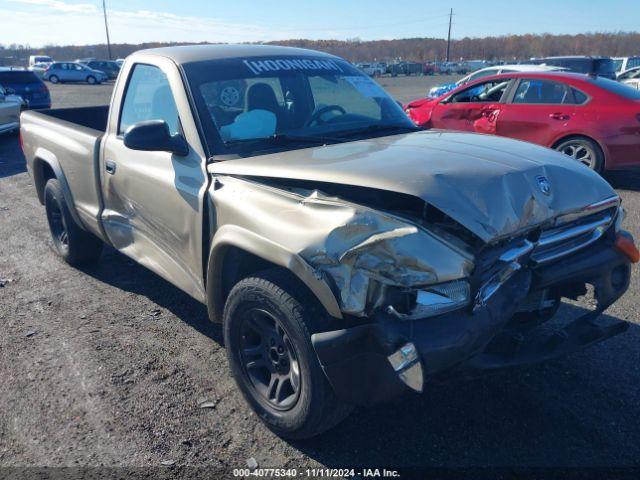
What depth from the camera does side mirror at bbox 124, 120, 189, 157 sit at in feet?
10.5

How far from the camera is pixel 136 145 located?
3.23m

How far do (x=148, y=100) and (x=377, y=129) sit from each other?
5.35 ft

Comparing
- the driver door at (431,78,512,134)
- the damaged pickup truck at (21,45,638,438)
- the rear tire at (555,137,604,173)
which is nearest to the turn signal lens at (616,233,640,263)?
the damaged pickup truck at (21,45,638,438)

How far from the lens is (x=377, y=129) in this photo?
393 cm

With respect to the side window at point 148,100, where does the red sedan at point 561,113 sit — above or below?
below

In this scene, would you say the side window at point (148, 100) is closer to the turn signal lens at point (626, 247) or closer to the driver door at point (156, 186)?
the driver door at point (156, 186)

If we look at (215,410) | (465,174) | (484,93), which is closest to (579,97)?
(484,93)

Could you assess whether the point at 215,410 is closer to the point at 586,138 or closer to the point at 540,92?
the point at 586,138

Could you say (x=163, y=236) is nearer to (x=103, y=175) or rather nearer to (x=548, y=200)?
(x=103, y=175)

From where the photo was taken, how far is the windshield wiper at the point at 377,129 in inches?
148

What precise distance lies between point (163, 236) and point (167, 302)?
44.4 inches

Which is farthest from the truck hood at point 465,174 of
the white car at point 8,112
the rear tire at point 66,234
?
the white car at point 8,112

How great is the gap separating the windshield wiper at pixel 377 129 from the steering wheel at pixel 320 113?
187mm

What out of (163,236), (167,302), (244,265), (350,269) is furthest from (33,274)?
(350,269)
